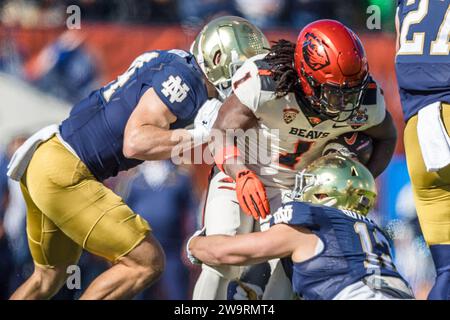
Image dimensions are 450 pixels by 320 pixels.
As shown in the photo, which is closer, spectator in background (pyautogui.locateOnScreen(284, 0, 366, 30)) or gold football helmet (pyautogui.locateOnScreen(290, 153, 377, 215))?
gold football helmet (pyautogui.locateOnScreen(290, 153, 377, 215))

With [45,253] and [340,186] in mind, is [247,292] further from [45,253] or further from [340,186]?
[45,253]

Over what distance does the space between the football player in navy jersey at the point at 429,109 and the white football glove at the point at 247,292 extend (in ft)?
2.56

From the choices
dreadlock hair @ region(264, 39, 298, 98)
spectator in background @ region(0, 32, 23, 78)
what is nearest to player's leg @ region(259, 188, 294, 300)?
dreadlock hair @ region(264, 39, 298, 98)

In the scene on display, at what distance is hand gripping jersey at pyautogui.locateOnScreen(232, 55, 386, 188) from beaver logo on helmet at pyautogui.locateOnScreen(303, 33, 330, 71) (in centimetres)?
20

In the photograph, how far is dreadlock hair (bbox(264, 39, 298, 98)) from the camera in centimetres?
408

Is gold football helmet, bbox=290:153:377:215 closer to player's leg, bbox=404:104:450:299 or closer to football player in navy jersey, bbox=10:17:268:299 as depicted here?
player's leg, bbox=404:104:450:299

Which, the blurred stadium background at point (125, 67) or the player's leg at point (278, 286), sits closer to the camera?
the player's leg at point (278, 286)

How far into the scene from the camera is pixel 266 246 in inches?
137

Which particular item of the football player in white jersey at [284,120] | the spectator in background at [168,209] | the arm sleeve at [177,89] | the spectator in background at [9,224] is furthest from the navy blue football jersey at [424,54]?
the spectator in background at [9,224]

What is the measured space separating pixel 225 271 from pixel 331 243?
0.88 m

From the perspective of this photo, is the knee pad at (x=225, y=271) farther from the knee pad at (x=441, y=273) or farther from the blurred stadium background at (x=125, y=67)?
the blurred stadium background at (x=125, y=67)

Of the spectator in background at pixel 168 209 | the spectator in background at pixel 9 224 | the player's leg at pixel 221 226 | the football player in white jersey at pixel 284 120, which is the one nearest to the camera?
the football player in white jersey at pixel 284 120

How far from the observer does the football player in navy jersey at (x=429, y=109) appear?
3957 millimetres
